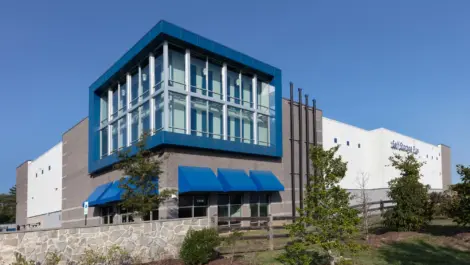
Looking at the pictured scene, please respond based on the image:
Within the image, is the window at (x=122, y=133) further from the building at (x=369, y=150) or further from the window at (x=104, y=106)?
the building at (x=369, y=150)

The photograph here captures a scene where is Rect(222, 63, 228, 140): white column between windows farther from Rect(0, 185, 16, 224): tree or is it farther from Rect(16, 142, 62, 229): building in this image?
Rect(0, 185, 16, 224): tree

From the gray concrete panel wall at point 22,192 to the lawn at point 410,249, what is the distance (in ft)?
149

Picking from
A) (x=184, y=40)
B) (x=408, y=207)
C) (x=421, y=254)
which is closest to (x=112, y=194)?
(x=184, y=40)

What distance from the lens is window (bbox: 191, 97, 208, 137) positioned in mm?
25031

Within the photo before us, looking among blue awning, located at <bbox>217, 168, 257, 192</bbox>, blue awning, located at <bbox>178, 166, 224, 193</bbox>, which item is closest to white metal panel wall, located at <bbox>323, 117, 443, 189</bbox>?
blue awning, located at <bbox>217, 168, 257, 192</bbox>

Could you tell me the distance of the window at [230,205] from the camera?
26.0 meters

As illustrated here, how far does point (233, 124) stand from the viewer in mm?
27406

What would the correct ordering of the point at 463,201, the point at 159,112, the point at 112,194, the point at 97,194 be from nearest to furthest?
the point at 463,201, the point at 159,112, the point at 112,194, the point at 97,194

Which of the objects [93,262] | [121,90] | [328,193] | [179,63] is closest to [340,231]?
[328,193]

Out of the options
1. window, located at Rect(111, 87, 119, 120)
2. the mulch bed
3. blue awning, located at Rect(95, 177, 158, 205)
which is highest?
window, located at Rect(111, 87, 119, 120)

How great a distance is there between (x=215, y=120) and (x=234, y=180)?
3888mm

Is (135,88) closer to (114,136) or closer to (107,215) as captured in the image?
(114,136)

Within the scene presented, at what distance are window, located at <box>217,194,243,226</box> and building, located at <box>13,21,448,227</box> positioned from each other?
63 millimetres

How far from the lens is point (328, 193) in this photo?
36.3 ft
